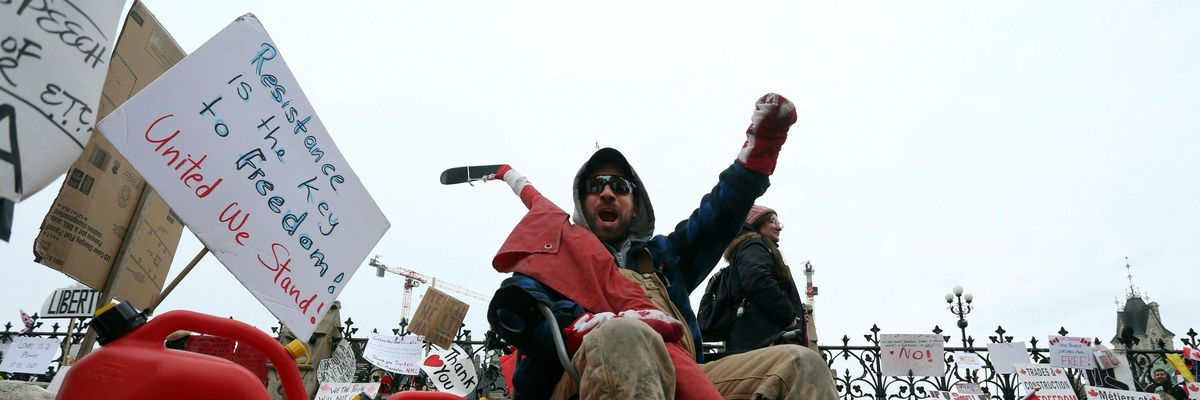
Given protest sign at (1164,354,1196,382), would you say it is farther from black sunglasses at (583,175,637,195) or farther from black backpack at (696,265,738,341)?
black sunglasses at (583,175,637,195)

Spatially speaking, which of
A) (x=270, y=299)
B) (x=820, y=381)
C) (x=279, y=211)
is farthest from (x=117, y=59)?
(x=820, y=381)

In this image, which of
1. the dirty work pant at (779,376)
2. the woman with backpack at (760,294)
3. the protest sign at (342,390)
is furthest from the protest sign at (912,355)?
the dirty work pant at (779,376)

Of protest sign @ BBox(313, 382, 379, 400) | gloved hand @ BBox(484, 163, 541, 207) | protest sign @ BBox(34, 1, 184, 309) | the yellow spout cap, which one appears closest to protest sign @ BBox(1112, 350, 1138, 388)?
gloved hand @ BBox(484, 163, 541, 207)

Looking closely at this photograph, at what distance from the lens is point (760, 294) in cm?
432

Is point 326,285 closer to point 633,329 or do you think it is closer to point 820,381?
point 633,329

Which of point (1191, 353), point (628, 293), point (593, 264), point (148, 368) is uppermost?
point (1191, 353)

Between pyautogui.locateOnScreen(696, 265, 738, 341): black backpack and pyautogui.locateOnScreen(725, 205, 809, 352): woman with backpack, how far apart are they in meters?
0.04

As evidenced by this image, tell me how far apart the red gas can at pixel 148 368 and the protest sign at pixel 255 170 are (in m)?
1.12

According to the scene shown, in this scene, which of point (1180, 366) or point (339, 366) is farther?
point (339, 366)

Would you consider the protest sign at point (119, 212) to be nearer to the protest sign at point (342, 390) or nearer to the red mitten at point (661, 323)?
the red mitten at point (661, 323)

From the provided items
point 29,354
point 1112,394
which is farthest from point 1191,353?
point 29,354

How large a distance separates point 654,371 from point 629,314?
0.35 metres

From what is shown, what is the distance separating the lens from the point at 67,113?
1605 millimetres

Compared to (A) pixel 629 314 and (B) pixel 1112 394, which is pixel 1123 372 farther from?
(A) pixel 629 314
